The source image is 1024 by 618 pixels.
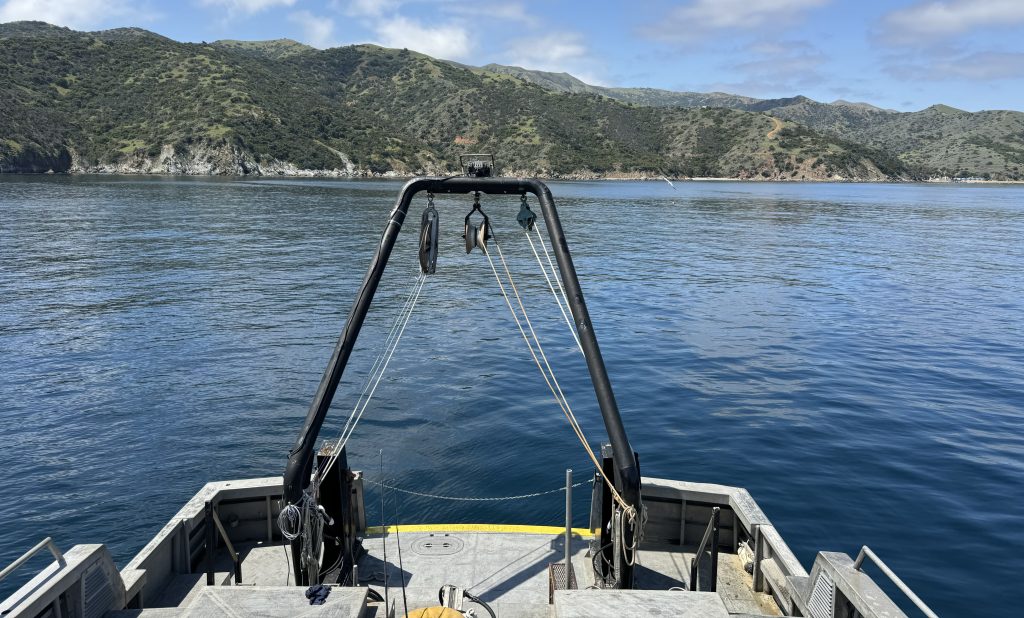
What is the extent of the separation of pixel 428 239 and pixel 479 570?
4.46m

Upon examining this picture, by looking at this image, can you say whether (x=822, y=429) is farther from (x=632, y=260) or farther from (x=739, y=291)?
(x=632, y=260)

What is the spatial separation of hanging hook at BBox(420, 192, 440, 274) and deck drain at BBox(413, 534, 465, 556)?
4.03m

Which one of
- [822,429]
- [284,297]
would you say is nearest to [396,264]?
[284,297]

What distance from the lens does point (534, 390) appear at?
24.7 m

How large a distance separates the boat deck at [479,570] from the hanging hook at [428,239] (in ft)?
11.1

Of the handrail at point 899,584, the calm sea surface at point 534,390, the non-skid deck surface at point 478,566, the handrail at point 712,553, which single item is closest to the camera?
the handrail at point 899,584

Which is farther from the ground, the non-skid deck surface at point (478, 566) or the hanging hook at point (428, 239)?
the hanging hook at point (428, 239)

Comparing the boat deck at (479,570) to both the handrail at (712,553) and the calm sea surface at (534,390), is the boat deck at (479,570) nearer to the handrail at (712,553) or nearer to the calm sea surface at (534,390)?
the handrail at (712,553)

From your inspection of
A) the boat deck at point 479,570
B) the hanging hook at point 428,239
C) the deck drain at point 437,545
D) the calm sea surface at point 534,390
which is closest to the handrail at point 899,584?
the boat deck at point 479,570

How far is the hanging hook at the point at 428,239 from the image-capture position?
29.5 ft

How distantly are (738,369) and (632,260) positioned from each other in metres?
27.9

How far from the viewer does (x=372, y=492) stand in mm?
16297

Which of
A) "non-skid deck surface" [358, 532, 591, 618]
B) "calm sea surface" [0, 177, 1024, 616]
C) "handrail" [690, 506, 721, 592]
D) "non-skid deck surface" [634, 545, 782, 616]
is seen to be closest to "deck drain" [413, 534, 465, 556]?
"non-skid deck surface" [358, 532, 591, 618]

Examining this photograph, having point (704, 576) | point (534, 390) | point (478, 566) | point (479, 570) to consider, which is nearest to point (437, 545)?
point (478, 566)
